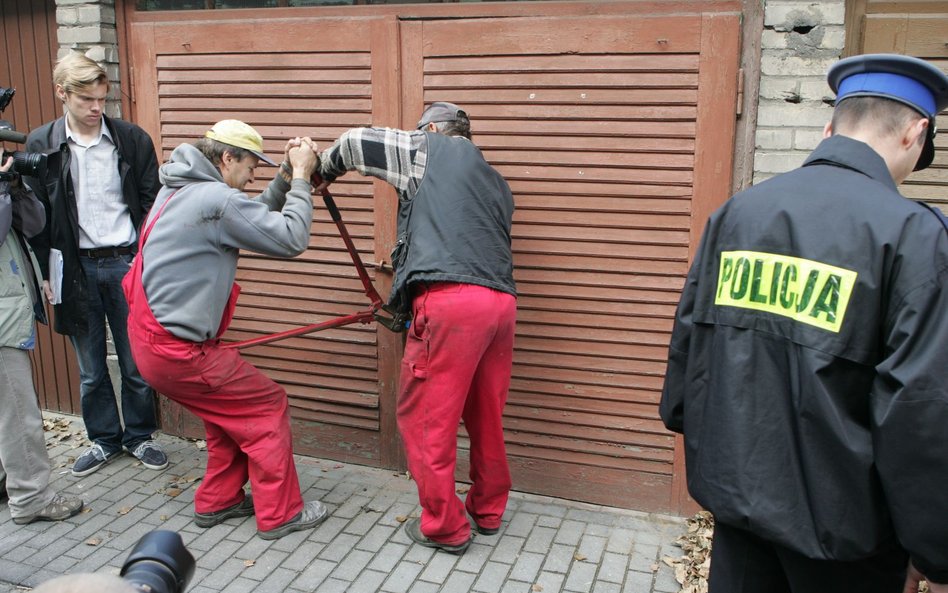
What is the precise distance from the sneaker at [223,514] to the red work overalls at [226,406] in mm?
26

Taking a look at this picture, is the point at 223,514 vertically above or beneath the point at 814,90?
beneath

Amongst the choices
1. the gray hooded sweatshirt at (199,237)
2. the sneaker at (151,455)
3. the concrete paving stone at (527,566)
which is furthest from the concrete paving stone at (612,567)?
the sneaker at (151,455)

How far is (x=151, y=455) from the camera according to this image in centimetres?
477

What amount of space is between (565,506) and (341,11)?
2.99 meters

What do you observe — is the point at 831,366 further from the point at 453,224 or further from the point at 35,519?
the point at 35,519

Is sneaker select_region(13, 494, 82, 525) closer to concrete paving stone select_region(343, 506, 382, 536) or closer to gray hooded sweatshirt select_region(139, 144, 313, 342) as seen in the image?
gray hooded sweatshirt select_region(139, 144, 313, 342)

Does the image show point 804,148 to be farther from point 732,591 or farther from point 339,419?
point 339,419

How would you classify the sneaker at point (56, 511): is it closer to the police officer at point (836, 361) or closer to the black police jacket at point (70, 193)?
the black police jacket at point (70, 193)

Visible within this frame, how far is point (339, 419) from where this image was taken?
189 inches

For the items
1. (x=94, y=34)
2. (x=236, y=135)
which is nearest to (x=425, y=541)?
(x=236, y=135)

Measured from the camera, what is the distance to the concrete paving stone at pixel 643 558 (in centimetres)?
372

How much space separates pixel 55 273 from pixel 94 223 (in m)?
0.35

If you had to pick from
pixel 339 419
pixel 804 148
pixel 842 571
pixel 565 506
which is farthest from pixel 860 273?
pixel 339 419

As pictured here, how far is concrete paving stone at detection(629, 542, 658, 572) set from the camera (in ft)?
12.2
